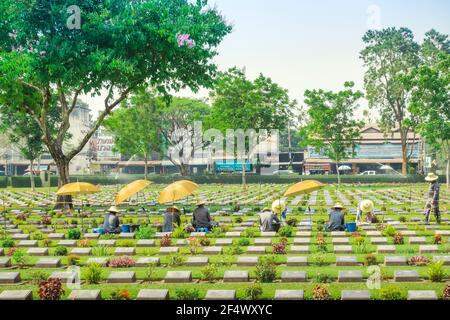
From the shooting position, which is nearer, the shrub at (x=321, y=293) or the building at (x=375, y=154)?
the shrub at (x=321, y=293)

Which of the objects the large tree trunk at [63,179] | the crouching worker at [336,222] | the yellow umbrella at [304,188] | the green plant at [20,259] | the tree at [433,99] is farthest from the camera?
the tree at [433,99]

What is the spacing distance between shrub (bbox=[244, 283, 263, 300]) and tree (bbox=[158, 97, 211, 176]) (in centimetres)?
6379

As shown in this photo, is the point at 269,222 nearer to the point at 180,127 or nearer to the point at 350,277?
the point at 350,277

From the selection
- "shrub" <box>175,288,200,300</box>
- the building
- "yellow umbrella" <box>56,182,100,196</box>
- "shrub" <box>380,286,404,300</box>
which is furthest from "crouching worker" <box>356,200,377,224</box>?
the building

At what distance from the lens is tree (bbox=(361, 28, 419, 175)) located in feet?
229

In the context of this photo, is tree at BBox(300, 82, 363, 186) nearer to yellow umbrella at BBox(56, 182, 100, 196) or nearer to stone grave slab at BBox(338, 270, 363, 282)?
yellow umbrella at BBox(56, 182, 100, 196)

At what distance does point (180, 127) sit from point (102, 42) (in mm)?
46239

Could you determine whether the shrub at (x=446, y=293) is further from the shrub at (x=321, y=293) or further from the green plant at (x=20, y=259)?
the green plant at (x=20, y=259)

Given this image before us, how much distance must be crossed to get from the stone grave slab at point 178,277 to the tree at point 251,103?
4692 cm

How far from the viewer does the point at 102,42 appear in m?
34.5

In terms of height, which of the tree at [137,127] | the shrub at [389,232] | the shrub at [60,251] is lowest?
the shrub at [60,251]

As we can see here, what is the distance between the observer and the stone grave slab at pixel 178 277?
16859 mm

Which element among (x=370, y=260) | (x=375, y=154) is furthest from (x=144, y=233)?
(x=375, y=154)

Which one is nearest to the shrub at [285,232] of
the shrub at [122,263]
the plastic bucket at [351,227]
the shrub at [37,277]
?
the plastic bucket at [351,227]
